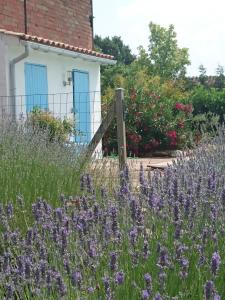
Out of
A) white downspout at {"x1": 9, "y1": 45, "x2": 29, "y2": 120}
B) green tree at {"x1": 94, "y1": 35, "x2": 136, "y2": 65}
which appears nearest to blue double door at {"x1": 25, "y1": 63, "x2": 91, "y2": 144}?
white downspout at {"x1": 9, "y1": 45, "x2": 29, "y2": 120}

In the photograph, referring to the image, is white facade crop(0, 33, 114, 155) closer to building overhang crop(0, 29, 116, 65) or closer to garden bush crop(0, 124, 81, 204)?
building overhang crop(0, 29, 116, 65)

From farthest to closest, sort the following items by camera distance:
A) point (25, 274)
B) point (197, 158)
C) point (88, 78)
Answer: point (88, 78) → point (197, 158) → point (25, 274)

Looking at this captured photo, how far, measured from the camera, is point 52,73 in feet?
42.9

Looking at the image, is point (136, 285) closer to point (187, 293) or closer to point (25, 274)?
point (187, 293)

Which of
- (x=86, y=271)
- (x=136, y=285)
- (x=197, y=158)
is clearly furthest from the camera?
(x=197, y=158)

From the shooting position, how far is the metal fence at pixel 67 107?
1105 centimetres

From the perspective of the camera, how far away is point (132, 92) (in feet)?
56.8

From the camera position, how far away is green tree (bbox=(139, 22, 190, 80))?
42.6 metres

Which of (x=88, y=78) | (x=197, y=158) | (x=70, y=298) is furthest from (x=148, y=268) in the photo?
(x=88, y=78)

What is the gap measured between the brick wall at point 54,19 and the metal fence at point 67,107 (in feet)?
5.16

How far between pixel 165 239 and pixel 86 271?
49 centimetres

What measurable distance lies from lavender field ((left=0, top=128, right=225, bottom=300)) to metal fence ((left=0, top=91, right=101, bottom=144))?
22.4 ft

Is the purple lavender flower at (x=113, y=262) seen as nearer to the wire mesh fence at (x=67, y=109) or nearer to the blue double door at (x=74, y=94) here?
the wire mesh fence at (x=67, y=109)

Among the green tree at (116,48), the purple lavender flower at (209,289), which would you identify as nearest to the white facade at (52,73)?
the purple lavender flower at (209,289)
